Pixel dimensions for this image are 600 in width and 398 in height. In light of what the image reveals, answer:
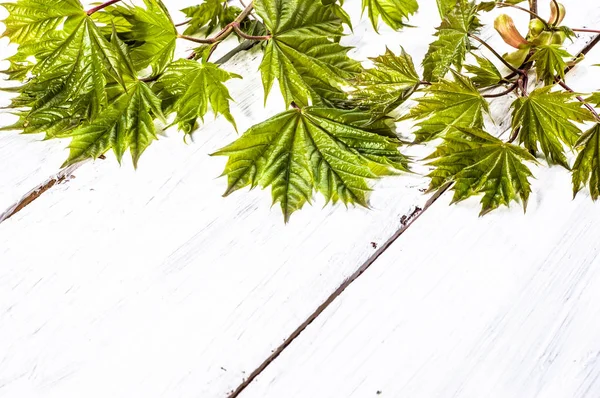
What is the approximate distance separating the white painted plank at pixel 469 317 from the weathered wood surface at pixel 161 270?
0.03m

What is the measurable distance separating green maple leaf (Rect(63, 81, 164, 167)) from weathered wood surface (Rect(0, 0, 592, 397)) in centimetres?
3

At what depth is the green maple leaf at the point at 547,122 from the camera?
85cm

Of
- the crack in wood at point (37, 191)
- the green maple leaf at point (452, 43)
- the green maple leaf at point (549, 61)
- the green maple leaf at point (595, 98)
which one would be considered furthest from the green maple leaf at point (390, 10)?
the crack in wood at point (37, 191)

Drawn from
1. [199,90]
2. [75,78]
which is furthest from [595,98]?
[75,78]

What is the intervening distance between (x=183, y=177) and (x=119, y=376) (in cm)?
28

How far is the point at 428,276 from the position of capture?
0.80 m

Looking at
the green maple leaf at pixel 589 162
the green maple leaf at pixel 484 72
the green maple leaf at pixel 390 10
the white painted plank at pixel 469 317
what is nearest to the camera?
the white painted plank at pixel 469 317

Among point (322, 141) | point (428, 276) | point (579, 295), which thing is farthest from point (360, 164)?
point (579, 295)

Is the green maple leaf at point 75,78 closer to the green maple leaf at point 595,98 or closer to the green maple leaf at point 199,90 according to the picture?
the green maple leaf at point 199,90

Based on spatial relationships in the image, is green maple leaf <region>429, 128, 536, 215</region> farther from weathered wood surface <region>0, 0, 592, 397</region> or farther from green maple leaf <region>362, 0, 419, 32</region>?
green maple leaf <region>362, 0, 419, 32</region>

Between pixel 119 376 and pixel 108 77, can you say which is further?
pixel 108 77

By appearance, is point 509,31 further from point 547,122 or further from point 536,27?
point 547,122

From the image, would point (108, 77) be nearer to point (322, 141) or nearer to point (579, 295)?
point (322, 141)

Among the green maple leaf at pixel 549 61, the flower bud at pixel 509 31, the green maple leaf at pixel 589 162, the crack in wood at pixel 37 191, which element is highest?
the flower bud at pixel 509 31
